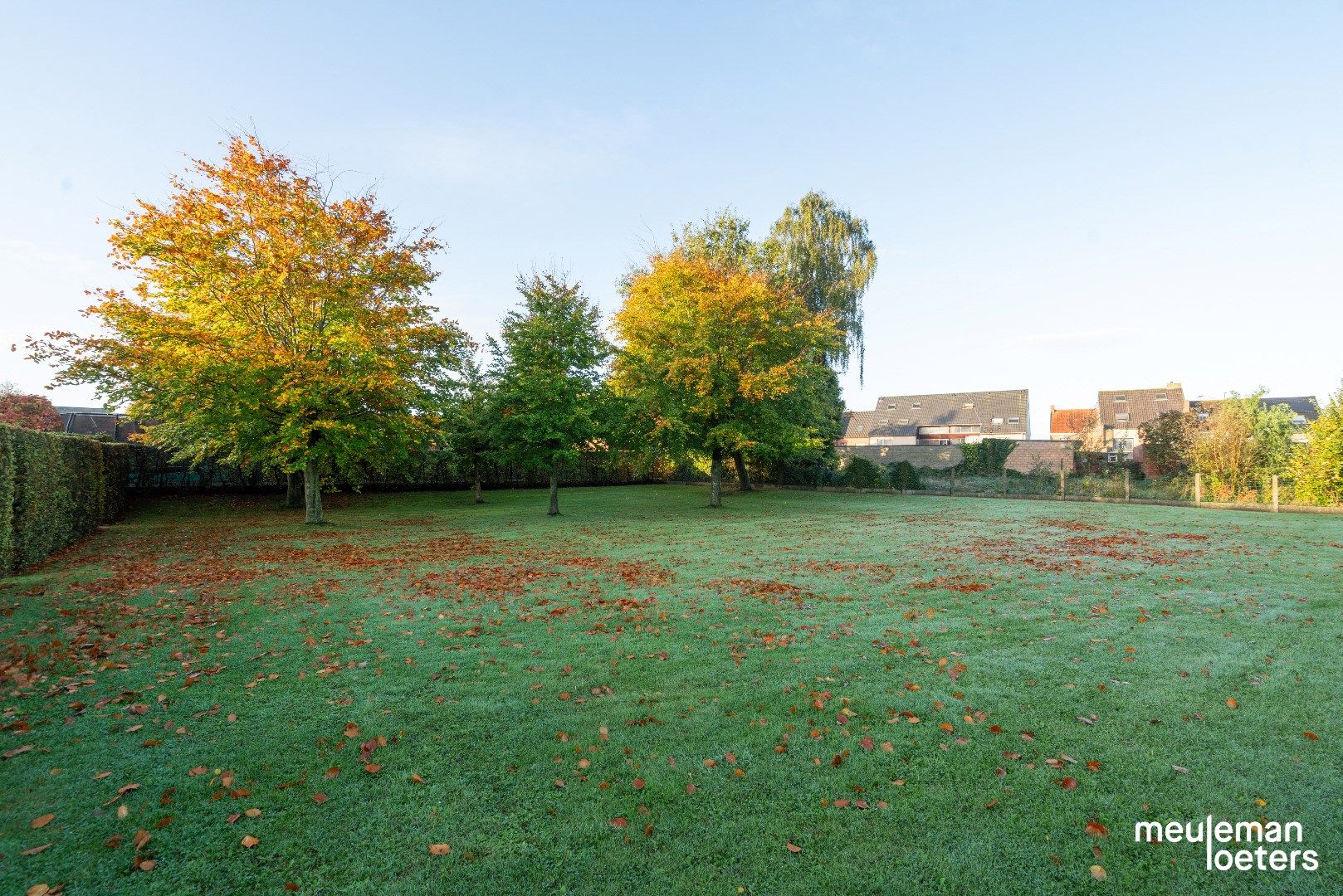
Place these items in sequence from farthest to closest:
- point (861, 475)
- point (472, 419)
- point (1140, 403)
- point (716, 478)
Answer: point (1140, 403)
point (861, 475)
point (716, 478)
point (472, 419)

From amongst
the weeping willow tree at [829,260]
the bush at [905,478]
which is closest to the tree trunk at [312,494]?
the weeping willow tree at [829,260]

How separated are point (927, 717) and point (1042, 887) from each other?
5.41ft

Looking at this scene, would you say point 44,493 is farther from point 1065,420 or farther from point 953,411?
point 1065,420

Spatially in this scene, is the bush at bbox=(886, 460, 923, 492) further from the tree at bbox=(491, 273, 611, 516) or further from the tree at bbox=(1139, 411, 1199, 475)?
the tree at bbox=(491, 273, 611, 516)

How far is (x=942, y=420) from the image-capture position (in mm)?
57812

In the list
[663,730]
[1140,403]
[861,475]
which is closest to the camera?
[663,730]

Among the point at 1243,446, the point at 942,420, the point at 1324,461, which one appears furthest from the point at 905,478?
the point at 942,420

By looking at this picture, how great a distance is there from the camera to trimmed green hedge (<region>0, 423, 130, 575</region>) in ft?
29.9

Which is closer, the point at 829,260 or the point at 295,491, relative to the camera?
the point at 295,491

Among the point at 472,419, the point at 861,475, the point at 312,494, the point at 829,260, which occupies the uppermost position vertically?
the point at 829,260

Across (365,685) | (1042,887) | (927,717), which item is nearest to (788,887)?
(1042,887)

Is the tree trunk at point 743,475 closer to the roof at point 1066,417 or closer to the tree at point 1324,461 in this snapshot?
the tree at point 1324,461

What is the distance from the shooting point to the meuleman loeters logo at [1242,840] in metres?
2.91

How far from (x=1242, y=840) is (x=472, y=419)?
22367 millimetres
